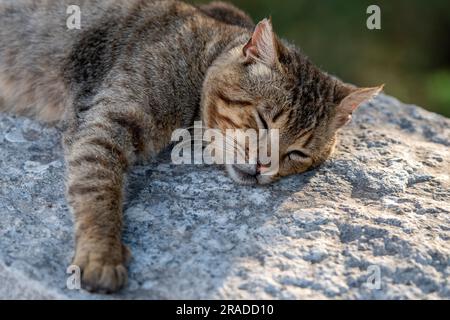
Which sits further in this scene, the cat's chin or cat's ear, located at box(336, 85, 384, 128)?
cat's ear, located at box(336, 85, 384, 128)

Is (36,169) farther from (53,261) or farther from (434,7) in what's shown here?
(434,7)

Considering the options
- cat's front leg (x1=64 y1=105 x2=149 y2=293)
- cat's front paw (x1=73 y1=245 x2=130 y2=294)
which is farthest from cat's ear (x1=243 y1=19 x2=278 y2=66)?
cat's front paw (x1=73 y1=245 x2=130 y2=294)

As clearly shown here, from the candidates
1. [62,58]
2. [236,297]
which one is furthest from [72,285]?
[62,58]

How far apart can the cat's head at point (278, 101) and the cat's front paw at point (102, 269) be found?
961 mm

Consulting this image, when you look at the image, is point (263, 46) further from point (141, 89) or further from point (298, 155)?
point (141, 89)

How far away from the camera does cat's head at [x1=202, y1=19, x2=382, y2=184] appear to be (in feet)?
11.6

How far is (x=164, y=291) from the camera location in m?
2.76

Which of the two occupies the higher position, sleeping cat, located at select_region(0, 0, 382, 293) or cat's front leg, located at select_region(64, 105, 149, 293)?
sleeping cat, located at select_region(0, 0, 382, 293)

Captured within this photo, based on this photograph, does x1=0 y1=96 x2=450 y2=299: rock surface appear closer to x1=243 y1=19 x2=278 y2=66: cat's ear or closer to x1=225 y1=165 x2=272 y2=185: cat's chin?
x1=225 y1=165 x2=272 y2=185: cat's chin

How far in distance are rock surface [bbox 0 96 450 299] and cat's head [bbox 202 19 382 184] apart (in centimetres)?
14

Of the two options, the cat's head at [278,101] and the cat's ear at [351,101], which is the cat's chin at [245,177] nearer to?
the cat's head at [278,101]

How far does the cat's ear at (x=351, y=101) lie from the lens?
3752mm

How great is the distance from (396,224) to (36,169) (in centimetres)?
204

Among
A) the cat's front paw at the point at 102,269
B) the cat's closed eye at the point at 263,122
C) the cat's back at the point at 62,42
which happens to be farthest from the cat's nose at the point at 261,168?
the cat's back at the point at 62,42
